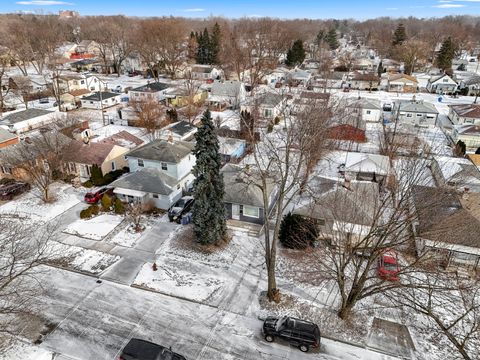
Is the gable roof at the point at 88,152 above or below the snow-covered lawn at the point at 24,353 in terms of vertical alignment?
above

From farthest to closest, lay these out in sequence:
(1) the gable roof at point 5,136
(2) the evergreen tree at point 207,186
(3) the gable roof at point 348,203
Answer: (1) the gable roof at point 5,136 → (3) the gable roof at point 348,203 → (2) the evergreen tree at point 207,186

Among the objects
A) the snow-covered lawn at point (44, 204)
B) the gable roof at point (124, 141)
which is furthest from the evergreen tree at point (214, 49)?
the snow-covered lawn at point (44, 204)

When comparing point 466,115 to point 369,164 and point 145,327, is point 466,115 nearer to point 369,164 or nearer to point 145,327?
point 369,164

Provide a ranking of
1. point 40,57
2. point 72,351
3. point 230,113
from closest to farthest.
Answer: point 72,351 < point 230,113 < point 40,57

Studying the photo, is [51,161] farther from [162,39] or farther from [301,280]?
[162,39]

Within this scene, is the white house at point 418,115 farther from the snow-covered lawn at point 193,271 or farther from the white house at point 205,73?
the white house at point 205,73

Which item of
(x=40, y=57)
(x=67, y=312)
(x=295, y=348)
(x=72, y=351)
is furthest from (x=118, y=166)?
(x=40, y=57)
